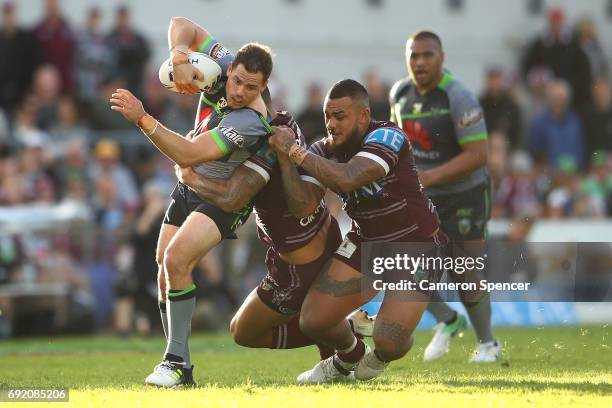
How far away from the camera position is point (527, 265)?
40.5ft

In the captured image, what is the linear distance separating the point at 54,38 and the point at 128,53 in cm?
105

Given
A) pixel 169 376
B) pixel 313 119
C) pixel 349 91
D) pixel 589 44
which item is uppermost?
pixel 589 44

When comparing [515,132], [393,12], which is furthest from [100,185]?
[393,12]

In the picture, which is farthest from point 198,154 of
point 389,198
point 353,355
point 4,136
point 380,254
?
point 4,136

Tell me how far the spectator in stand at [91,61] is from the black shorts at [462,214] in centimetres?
873

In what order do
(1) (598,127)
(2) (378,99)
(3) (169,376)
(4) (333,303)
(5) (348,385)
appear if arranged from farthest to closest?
(1) (598,127), (2) (378,99), (4) (333,303), (5) (348,385), (3) (169,376)

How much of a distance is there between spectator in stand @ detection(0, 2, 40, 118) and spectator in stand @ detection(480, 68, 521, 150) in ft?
21.5

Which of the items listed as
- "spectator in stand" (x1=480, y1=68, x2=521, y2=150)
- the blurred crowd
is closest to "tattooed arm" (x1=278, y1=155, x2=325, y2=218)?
the blurred crowd

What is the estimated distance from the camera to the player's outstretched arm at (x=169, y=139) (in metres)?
9.02

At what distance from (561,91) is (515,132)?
0.96 meters

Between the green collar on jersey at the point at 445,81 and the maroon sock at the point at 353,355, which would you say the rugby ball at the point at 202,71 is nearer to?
the maroon sock at the point at 353,355

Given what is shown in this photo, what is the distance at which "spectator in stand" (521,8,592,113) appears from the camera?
75.2ft

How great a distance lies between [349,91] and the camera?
30.8 feet

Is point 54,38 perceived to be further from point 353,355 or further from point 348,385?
point 348,385
